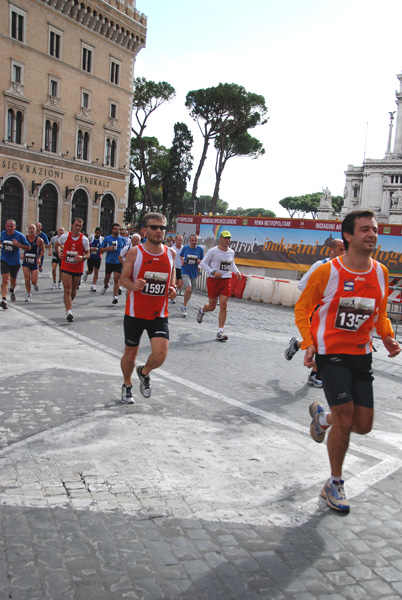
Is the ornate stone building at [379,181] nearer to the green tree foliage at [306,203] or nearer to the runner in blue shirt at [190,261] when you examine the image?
the green tree foliage at [306,203]

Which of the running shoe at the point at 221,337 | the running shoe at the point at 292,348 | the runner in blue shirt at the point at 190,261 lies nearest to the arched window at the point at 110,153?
the runner in blue shirt at the point at 190,261

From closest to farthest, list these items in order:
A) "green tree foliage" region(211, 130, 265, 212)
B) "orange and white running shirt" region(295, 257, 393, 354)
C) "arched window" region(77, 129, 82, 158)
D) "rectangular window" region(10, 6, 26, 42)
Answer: "orange and white running shirt" region(295, 257, 393, 354) < "rectangular window" region(10, 6, 26, 42) < "arched window" region(77, 129, 82, 158) < "green tree foliage" region(211, 130, 265, 212)

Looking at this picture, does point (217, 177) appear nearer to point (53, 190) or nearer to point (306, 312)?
point (53, 190)

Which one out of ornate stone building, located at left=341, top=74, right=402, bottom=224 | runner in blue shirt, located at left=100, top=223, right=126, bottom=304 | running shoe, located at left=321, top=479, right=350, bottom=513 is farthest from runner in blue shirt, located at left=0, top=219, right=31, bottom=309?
ornate stone building, located at left=341, top=74, right=402, bottom=224

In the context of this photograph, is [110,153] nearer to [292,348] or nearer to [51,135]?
[51,135]

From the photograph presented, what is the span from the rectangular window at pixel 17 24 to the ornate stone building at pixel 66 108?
0.19ft

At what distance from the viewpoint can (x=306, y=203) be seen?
419ft

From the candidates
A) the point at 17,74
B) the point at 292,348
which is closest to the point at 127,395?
the point at 292,348

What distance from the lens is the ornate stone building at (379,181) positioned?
93.4 meters

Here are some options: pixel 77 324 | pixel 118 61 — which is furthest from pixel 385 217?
pixel 77 324

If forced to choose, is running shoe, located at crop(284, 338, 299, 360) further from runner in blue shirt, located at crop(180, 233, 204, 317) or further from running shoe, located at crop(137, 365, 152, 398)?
runner in blue shirt, located at crop(180, 233, 204, 317)

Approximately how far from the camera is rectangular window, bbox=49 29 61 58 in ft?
119

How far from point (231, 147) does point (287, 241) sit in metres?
39.1

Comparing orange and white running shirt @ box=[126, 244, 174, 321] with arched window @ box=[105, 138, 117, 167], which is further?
arched window @ box=[105, 138, 117, 167]
